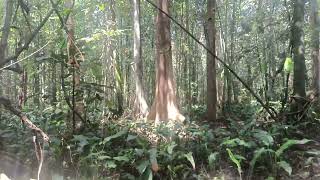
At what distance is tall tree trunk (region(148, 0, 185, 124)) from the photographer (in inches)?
403

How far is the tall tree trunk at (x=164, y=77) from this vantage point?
403 inches

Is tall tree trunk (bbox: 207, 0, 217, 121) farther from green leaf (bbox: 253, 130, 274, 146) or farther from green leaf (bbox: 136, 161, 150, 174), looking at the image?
green leaf (bbox: 136, 161, 150, 174)

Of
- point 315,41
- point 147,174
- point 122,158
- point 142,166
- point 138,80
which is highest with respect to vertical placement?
point 315,41

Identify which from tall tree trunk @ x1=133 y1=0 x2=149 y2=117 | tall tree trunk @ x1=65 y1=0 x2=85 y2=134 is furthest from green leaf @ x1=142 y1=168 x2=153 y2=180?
tall tree trunk @ x1=133 y1=0 x2=149 y2=117

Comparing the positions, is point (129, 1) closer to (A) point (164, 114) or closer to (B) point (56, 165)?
(A) point (164, 114)

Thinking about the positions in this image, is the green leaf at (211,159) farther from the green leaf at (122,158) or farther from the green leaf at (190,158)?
the green leaf at (122,158)

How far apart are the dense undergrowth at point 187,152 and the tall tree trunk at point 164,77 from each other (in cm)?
169

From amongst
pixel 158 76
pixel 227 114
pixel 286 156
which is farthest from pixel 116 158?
pixel 227 114

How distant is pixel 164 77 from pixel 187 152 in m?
3.54

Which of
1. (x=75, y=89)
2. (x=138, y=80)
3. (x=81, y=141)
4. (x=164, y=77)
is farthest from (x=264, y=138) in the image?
(x=138, y=80)

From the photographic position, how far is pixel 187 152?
284 inches

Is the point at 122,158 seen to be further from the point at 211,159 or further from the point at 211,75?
the point at 211,75

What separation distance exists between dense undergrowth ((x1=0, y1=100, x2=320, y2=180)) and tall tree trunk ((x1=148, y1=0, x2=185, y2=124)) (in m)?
1.69

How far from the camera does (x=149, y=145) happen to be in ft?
25.3
